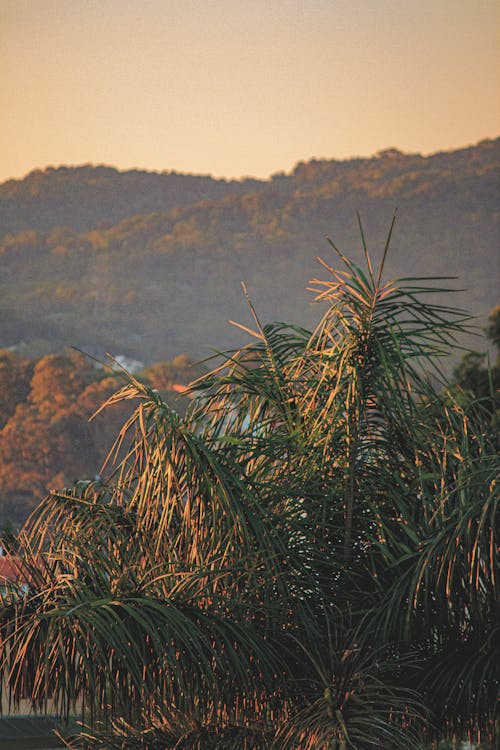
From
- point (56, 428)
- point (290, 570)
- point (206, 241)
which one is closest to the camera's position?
point (290, 570)

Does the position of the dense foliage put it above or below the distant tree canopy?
above

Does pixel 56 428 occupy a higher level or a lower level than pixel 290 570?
lower

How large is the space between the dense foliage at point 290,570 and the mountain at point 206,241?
2819 inches

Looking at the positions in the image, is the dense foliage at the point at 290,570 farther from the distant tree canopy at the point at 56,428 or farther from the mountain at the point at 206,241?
the mountain at the point at 206,241

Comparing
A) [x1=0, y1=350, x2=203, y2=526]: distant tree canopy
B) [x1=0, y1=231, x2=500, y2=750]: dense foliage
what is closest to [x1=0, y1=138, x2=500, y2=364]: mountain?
[x1=0, y1=350, x2=203, y2=526]: distant tree canopy

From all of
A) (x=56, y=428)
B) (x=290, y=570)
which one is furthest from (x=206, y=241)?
(x=290, y=570)

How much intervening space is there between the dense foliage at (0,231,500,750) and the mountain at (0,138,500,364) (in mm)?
71610

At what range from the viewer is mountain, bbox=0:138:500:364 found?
81250mm

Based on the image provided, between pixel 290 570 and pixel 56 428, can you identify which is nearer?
pixel 290 570

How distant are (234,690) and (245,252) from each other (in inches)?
3396

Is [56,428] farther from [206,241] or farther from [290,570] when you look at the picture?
[290,570]

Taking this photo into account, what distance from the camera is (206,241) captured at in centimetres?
8975

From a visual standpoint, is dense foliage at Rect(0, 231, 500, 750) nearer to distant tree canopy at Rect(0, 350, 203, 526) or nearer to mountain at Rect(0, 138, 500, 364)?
distant tree canopy at Rect(0, 350, 203, 526)

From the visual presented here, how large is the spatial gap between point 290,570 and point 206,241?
86.3 m
